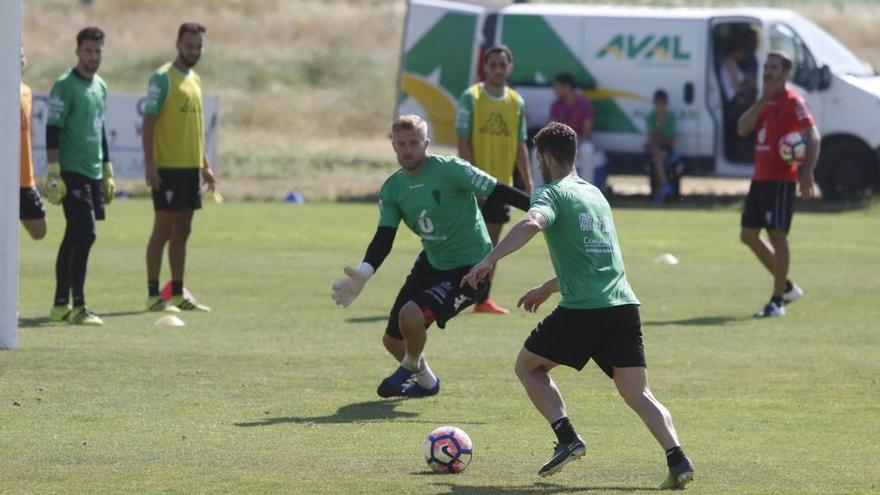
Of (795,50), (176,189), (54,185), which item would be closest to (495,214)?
(176,189)

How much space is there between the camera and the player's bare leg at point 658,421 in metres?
7.57

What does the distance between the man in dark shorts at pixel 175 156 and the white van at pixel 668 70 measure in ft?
44.8

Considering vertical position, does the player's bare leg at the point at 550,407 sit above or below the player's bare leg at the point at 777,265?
Result: above

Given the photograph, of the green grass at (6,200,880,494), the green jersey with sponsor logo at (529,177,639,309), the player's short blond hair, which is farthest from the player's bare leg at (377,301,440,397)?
the green jersey with sponsor logo at (529,177,639,309)

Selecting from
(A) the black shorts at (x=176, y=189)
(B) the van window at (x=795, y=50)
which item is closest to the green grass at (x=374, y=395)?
(A) the black shorts at (x=176, y=189)

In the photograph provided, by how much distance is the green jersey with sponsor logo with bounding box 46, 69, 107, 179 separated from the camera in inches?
536

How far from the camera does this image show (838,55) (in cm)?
2767

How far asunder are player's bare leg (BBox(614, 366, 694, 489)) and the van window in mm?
19855

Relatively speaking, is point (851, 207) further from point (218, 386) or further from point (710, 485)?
point (710, 485)

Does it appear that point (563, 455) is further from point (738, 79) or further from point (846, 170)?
point (738, 79)

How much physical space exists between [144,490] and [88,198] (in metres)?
6.50

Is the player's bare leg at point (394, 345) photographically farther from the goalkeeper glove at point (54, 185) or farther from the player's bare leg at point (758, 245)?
the player's bare leg at point (758, 245)

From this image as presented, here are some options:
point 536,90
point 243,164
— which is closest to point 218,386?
point 536,90

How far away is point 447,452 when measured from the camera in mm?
8086
